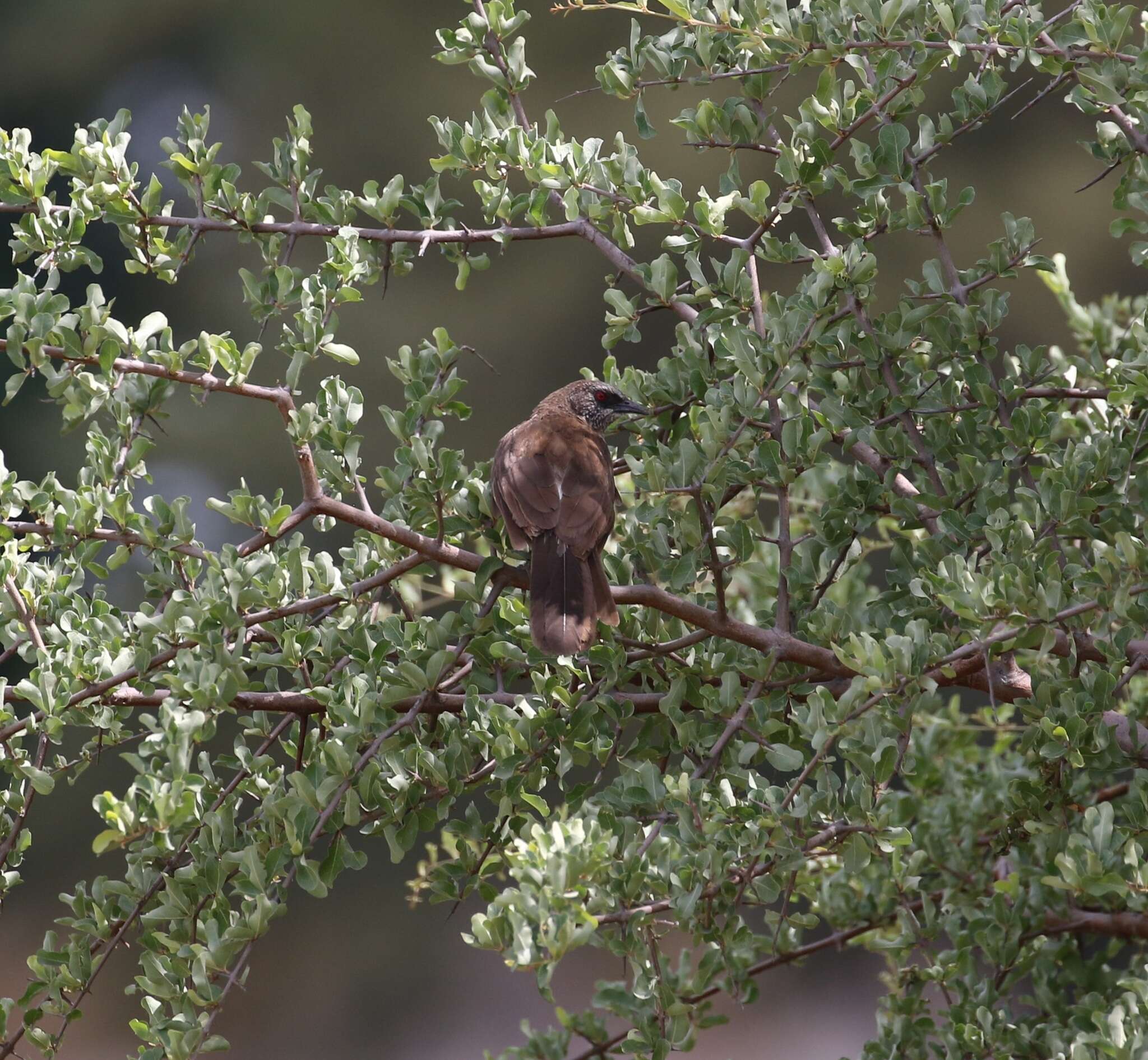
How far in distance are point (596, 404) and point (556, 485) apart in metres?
0.65

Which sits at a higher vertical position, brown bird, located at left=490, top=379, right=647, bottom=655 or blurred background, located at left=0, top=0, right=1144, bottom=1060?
blurred background, located at left=0, top=0, right=1144, bottom=1060

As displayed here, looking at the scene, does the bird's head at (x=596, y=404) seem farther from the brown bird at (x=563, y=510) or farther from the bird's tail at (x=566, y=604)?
the bird's tail at (x=566, y=604)

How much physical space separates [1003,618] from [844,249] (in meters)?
0.77

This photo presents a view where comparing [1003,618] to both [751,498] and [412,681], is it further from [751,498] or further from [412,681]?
[751,498]

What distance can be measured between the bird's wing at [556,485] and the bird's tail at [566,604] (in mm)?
136

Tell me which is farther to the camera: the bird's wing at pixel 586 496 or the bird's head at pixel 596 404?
the bird's head at pixel 596 404

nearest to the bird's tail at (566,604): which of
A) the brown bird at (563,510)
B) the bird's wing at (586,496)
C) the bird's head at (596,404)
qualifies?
the brown bird at (563,510)

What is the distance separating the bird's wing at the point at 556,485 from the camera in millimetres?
2508

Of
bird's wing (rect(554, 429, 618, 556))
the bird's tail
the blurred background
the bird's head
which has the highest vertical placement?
the blurred background

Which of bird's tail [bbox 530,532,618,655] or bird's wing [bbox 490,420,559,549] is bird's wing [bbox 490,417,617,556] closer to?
bird's wing [bbox 490,420,559,549]

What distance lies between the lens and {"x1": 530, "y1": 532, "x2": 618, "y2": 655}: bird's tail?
2.10 m

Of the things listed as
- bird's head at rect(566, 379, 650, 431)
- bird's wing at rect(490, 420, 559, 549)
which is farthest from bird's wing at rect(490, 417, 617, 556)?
bird's head at rect(566, 379, 650, 431)

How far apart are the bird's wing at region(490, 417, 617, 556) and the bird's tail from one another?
14 cm

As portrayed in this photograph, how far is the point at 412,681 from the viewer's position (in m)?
1.97
